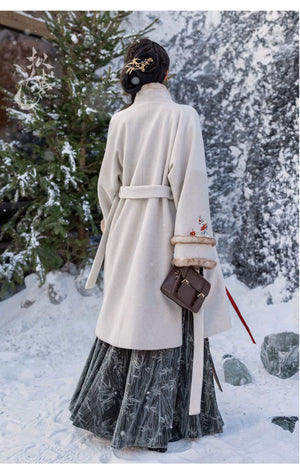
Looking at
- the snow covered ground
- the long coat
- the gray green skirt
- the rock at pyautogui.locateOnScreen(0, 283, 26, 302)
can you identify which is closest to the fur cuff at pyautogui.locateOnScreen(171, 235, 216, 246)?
the long coat

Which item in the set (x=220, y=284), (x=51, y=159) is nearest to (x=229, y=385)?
(x=220, y=284)

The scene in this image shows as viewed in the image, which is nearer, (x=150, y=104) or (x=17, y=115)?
(x=150, y=104)

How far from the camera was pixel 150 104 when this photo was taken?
2.57 metres

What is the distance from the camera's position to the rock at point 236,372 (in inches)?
141

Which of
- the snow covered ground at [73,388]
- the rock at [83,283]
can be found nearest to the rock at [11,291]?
the snow covered ground at [73,388]

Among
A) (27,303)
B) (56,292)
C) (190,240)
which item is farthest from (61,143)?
(190,240)

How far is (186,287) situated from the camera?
7.88 feet

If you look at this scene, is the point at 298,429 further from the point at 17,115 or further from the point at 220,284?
the point at 17,115

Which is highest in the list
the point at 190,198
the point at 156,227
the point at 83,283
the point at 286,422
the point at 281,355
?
the point at 190,198

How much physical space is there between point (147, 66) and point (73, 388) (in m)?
2.36

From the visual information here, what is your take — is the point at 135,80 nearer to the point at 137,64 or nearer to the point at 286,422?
the point at 137,64

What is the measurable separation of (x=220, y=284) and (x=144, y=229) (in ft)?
1.82

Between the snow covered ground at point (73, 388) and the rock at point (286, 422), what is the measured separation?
0.04m

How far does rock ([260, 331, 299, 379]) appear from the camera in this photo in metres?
3.71
